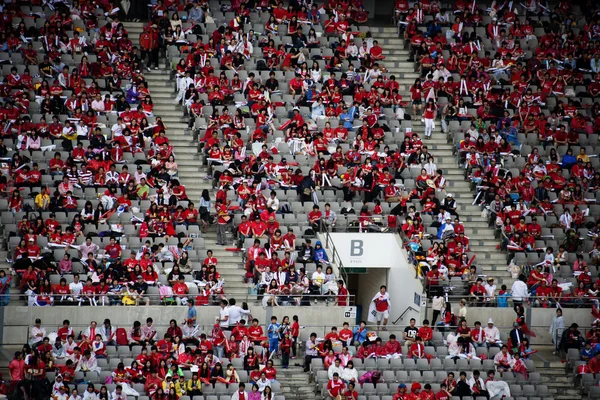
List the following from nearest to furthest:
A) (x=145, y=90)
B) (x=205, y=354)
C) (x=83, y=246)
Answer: (x=205, y=354) < (x=83, y=246) < (x=145, y=90)

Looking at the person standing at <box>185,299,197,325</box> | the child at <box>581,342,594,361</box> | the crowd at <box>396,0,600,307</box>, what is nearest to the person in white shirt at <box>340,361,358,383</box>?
the person standing at <box>185,299,197,325</box>

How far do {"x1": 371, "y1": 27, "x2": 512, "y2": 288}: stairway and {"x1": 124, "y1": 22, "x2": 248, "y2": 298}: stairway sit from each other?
21.6 feet

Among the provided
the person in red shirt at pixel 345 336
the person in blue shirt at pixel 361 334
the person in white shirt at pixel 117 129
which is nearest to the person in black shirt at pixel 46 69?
the person in white shirt at pixel 117 129

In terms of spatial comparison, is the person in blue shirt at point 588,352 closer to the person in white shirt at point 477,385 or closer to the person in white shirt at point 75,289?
the person in white shirt at point 477,385

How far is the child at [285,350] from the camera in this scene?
3061 centimetres

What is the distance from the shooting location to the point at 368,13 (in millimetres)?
44312

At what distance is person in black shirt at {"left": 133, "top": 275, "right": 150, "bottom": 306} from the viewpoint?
3148cm

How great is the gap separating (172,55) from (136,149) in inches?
186

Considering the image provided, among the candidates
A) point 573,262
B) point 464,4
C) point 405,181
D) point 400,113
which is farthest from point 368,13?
point 573,262

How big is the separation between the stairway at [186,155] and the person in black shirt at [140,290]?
2.11 meters

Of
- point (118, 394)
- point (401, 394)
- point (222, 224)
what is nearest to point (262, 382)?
point (401, 394)

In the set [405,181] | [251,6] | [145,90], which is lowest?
[405,181]

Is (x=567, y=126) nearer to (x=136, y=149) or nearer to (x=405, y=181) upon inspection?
(x=405, y=181)

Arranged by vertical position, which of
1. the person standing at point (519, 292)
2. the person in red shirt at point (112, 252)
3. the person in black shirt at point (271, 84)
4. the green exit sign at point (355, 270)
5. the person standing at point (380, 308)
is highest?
the person in black shirt at point (271, 84)
